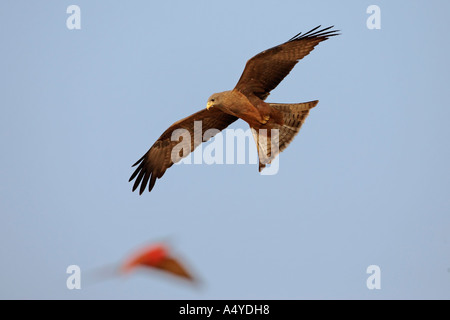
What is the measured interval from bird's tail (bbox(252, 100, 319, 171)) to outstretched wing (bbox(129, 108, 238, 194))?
0.96 m

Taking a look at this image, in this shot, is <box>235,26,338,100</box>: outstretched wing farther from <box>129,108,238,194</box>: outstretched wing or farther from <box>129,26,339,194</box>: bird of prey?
<box>129,108,238,194</box>: outstretched wing

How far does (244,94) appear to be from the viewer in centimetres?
1048

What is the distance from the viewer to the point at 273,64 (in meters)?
10.4

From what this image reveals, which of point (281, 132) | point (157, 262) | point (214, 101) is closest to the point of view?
point (157, 262)

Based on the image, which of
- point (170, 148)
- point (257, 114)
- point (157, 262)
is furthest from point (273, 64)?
point (157, 262)

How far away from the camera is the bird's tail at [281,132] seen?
10.8 metres

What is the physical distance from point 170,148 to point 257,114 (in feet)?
7.36

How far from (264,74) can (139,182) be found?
326 cm

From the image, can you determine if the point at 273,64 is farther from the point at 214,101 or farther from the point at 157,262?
the point at 157,262

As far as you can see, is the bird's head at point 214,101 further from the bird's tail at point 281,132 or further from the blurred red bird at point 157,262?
the blurred red bird at point 157,262

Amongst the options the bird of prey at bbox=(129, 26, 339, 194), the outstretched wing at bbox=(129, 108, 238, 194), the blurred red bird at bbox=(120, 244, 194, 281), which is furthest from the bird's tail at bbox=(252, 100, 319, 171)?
the blurred red bird at bbox=(120, 244, 194, 281)

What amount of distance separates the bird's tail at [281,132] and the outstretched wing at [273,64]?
1.30ft

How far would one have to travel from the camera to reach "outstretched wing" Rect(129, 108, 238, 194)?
1161 cm

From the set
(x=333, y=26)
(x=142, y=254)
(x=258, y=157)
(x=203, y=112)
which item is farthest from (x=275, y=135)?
(x=142, y=254)
